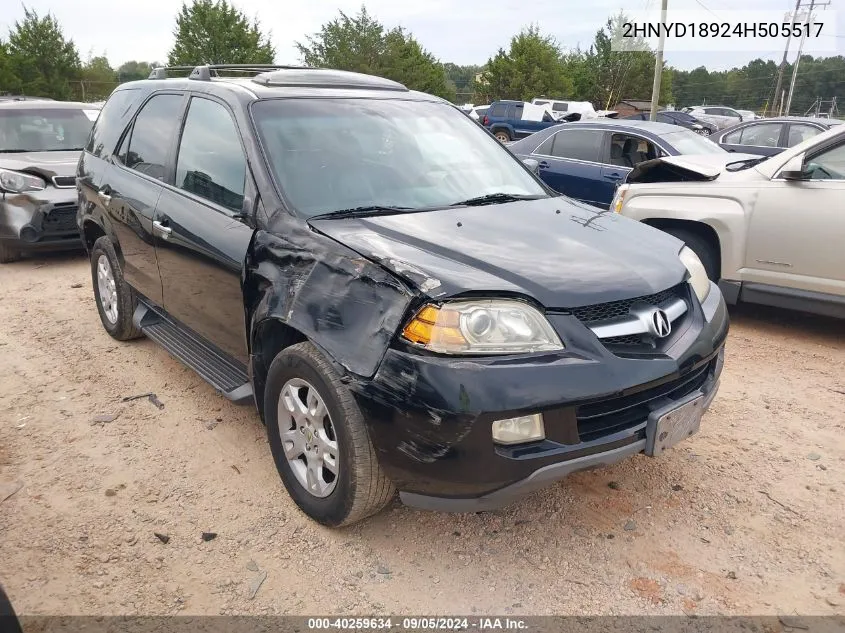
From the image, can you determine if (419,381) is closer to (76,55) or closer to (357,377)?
(357,377)

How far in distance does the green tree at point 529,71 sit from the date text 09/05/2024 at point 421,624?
36944mm

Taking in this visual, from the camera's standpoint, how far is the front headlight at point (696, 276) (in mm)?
3035

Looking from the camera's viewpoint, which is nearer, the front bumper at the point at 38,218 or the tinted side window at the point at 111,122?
the tinted side window at the point at 111,122

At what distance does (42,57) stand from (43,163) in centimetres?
3147

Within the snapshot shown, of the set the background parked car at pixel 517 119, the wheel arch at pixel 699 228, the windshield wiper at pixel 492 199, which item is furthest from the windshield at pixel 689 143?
the background parked car at pixel 517 119

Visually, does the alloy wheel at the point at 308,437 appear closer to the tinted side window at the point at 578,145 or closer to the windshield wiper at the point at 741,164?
the windshield wiper at the point at 741,164

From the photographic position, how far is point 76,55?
3391cm

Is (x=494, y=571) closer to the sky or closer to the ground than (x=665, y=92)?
closer to the ground

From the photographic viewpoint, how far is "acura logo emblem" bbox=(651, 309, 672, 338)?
8.38 feet

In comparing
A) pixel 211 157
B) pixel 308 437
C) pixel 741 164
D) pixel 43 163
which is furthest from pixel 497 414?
pixel 43 163

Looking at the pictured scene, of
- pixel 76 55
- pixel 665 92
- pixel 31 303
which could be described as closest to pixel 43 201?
pixel 31 303

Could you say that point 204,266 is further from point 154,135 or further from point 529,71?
point 529,71

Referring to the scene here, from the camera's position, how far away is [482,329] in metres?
2.31

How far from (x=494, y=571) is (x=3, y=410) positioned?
10.1ft
